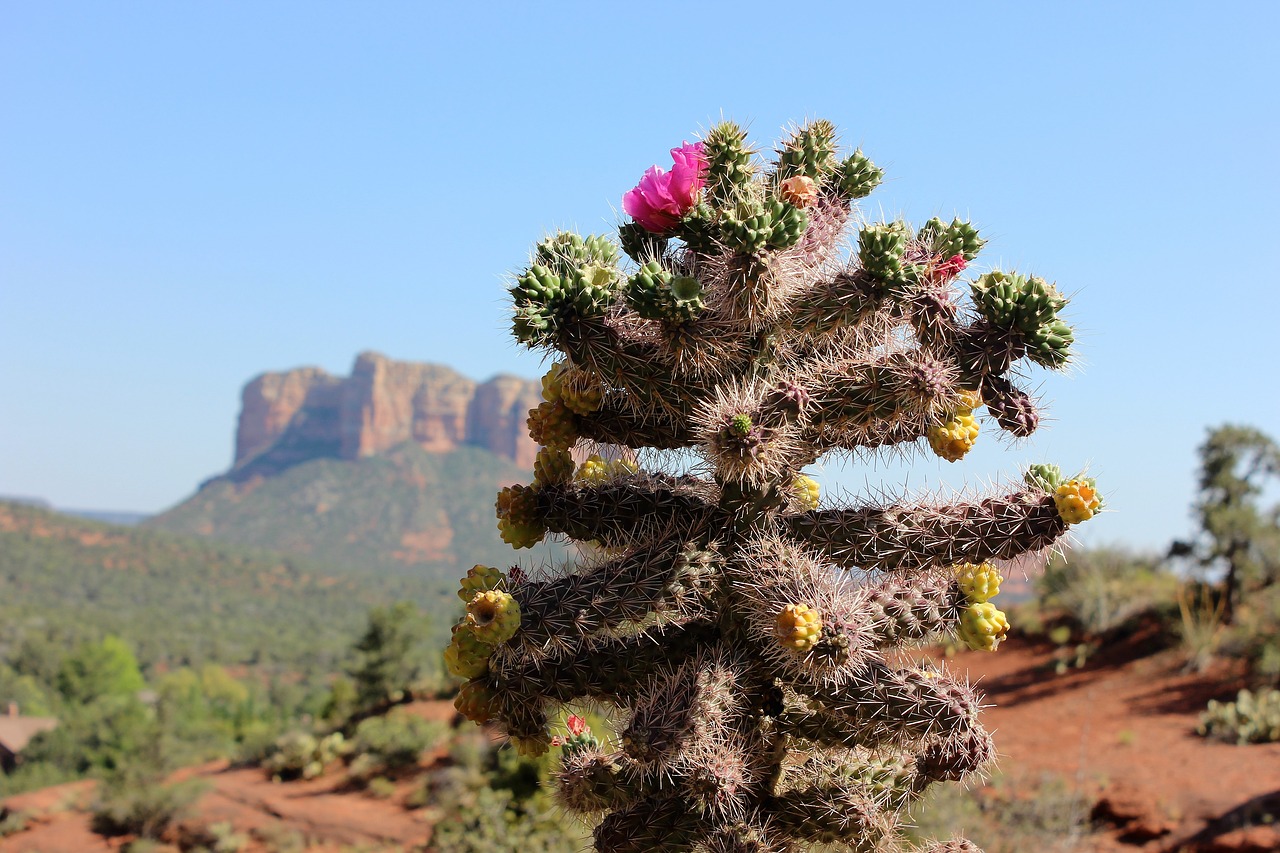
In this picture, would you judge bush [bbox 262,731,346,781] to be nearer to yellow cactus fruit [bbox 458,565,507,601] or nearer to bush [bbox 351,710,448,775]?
bush [bbox 351,710,448,775]

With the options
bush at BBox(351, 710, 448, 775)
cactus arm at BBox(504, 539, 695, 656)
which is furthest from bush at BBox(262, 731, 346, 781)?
cactus arm at BBox(504, 539, 695, 656)

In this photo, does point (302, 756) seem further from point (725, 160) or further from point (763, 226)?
point (763, 226)

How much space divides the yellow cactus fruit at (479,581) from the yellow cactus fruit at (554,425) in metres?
0.45

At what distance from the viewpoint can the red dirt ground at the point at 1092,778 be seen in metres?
10.1

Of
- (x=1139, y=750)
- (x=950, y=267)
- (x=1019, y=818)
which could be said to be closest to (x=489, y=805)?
(x=1019, y=818)

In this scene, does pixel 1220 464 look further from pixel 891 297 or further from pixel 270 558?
pixel 270 558

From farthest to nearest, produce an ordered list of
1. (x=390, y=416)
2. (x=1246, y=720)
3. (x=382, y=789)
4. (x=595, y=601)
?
(x=390, y=416), (x=382, y=789), (x=1246, y=720), (x=595, y=601)

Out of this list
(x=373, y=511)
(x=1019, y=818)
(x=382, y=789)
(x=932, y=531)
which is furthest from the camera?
(x=373, y=511)

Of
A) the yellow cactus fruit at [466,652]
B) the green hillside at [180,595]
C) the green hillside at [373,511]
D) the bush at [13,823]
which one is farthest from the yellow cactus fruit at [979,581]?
the green hillside at [373,511]

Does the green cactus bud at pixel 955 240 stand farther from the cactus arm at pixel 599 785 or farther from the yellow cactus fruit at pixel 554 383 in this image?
the cactus arm at pixel 599 785

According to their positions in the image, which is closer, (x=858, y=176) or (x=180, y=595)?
(x=858, y=176)

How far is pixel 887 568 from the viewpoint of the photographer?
279 centimetres

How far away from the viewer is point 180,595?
69.4 meters

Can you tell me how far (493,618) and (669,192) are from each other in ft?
4.37
